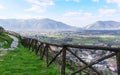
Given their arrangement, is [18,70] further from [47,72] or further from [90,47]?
[90,47]

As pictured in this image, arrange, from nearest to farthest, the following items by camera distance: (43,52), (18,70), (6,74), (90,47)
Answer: (90,47) → (6,74) → (18,70) → (43,52)

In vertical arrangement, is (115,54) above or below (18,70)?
above

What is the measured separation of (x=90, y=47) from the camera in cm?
1299

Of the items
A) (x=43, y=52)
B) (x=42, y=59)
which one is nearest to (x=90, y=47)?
(x=43, y=52)

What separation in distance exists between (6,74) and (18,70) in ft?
6.31

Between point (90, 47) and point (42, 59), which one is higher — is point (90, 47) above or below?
above

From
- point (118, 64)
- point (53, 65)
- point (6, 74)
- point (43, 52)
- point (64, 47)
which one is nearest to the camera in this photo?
point (118, 64)

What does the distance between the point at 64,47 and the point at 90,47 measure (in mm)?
2687

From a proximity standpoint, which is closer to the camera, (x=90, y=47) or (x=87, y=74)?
(x=90, y=47)

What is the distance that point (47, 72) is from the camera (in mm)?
19297

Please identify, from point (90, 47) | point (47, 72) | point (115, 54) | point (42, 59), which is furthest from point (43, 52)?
point (115, 54)

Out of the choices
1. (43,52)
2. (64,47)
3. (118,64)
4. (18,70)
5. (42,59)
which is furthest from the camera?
(42,59)

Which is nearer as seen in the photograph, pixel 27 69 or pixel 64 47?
pixel 64 47

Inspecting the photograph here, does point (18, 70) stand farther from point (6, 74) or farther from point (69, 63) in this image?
point (69, 63)
